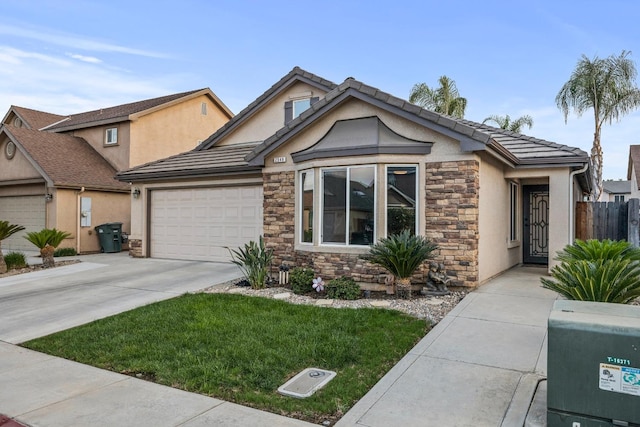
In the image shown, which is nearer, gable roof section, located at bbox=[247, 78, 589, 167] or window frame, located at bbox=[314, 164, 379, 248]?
gable roof section, located at bbox=[247, 78, 589, 167]

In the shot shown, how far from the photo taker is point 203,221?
45.7 feet

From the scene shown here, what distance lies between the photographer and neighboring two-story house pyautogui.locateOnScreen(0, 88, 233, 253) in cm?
1742

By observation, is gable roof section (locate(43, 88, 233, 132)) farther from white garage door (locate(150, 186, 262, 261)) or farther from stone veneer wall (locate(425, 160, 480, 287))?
stone veneer wall (locate(425, 160, 480, 287))

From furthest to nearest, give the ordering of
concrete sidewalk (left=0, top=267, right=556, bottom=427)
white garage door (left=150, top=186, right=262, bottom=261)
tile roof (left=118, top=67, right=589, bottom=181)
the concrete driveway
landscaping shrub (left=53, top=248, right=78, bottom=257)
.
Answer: landscaping shrub (left=53, top=248, right=78, bottom=257), white garage door (left=150, top=186, right=262, bottom=261), tile roof (left=118, top=67, right=589, bottom=181), the concrete driveway, concrete sidewalk (left=0, top=267, right=556, bottom=427)

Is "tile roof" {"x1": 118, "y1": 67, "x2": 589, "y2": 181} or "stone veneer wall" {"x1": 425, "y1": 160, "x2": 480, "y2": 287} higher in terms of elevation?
"tile roof" {"x1": 118, "y1": 67, "x2": 589, "y2": 181}

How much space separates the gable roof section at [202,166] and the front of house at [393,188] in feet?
0.34

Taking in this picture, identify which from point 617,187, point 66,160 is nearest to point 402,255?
point 66,160

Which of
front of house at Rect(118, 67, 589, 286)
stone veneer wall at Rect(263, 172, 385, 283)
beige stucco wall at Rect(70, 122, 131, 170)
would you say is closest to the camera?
front of house at Rect(118, 67, 589, 286)

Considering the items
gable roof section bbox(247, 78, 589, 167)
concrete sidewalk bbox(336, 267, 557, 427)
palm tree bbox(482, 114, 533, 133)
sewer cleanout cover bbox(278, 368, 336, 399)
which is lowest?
sewer cleanout cover bbox(278, 368, 336, 399)

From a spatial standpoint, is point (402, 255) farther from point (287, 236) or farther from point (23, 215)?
point (23, 215)

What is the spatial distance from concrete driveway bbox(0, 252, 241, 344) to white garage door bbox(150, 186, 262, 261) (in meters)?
0.59

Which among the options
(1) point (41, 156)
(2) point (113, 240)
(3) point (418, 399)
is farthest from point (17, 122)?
(3) point (418, 399)

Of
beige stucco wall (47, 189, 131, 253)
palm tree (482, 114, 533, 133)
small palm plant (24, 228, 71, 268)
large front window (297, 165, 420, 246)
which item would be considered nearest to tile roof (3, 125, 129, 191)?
beige stucco wall (47, 189, 131, 253)

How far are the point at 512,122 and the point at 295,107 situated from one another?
19873mm
